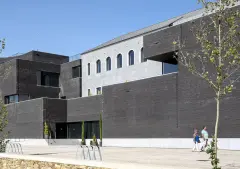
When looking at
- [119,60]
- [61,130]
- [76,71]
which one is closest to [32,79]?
[76,71]

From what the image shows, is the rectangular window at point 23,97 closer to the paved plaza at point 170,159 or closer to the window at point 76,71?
the window at point 76,71

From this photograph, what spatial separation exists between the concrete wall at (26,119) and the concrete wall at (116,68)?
19.9 feet

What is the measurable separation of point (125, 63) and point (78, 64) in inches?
373

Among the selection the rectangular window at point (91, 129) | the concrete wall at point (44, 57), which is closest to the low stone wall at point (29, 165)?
the rectangular window at point (91, 129)

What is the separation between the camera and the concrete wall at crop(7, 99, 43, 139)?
40250 millimetres

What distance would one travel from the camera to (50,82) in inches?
1903

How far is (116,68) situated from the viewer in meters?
38.9

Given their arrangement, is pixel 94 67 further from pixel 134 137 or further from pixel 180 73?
pixel 180 73

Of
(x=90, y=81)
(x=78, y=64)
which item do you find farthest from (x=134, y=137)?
(x=78, y=64)

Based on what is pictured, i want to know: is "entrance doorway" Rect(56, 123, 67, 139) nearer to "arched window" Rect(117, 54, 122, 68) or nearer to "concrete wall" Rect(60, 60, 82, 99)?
"concrete wall" Rect(60, 60, 82, 99)

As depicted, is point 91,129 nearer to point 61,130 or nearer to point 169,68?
point 61,130

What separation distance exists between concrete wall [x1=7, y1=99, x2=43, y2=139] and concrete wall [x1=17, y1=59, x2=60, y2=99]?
2401mm

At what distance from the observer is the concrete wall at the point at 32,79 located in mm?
45156

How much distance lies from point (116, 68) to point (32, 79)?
12.7 m
